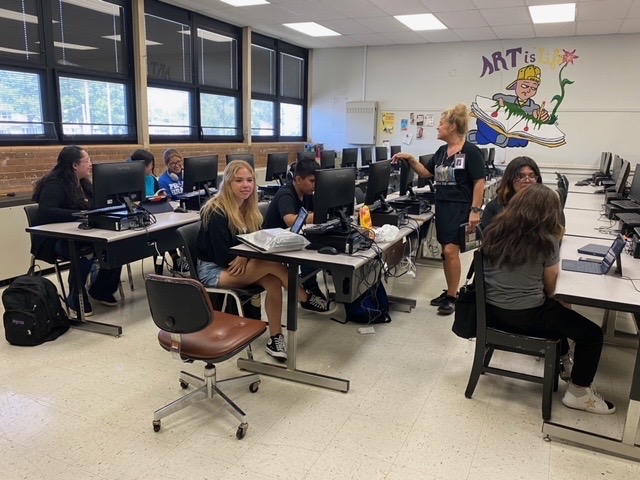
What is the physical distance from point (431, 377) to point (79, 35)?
A: 4.98 m

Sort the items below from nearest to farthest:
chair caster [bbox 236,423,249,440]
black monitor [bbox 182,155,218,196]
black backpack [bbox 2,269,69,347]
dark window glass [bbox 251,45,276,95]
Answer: chair caster [bbox 236,423,249,440] < black backpack [bbox 2,269,69,347] < black monitor [bbox 182,155,218,196] < dark window glass [bbox 251,45,276,95]

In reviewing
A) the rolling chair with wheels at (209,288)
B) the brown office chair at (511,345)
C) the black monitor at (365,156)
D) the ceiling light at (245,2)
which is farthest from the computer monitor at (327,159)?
the brown office chair at (511,345)

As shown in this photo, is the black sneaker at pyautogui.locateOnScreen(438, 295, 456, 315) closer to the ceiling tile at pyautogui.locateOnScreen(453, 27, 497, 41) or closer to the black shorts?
the black shorts

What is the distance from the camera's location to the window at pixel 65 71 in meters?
4.55

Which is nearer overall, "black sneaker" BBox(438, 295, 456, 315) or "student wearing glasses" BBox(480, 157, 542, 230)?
"student wearing glasses" BBox(480, 157, 542, 230)

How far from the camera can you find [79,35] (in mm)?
5191

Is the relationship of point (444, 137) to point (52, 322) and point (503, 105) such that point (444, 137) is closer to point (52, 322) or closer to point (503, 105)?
point (52, 322)

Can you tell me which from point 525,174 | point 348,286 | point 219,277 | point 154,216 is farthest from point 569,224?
point 154,216

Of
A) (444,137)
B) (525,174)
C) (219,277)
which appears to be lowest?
(219,277)

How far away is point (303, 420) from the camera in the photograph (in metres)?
2.29

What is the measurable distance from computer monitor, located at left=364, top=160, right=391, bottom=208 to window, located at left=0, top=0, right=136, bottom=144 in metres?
3.49

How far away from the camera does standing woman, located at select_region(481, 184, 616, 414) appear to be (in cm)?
217

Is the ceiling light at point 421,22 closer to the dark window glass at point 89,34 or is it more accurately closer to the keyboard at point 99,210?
the dark window glass at point 89,34

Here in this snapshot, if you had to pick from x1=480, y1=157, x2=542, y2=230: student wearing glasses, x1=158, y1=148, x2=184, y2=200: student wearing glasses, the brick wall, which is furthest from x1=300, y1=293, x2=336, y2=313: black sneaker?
the brick wall
